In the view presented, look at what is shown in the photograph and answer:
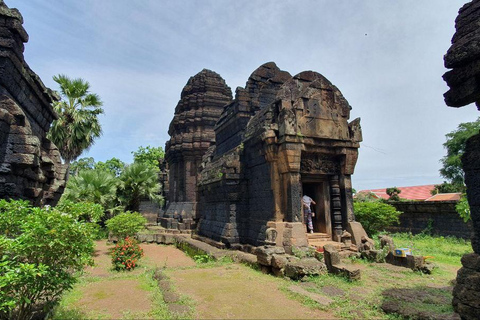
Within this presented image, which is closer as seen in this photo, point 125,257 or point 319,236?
point 125,257

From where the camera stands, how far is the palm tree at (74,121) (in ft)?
53.3

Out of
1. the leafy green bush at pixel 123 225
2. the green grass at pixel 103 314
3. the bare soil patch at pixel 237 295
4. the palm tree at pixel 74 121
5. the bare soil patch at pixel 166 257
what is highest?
the palm tree at pixel 74 121

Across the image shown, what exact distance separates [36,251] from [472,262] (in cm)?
497

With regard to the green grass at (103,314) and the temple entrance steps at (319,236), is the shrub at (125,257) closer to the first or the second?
the green grass at (103,314)

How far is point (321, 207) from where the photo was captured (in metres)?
9.41

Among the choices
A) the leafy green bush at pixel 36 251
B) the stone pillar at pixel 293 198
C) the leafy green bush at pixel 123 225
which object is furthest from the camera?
the leafy green bush at pixel 123 225

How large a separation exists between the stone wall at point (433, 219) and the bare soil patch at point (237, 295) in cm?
1090

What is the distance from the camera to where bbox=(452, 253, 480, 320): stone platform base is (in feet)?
10.0

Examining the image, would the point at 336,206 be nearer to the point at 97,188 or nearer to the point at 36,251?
the point at 36,251

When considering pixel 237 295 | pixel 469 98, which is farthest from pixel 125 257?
pixel 469 98

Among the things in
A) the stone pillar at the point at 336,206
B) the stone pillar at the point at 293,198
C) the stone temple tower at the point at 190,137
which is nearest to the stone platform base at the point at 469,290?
the stone pillar at the point at 293,198

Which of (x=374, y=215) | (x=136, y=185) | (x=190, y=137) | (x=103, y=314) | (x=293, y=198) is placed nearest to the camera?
(x=103, y=314)

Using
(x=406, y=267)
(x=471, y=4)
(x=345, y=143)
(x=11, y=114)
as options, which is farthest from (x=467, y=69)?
(x=11, y=114)

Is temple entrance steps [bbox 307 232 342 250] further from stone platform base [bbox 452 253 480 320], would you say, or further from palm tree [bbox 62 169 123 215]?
palm tree [bbox 62 169 123 215]
